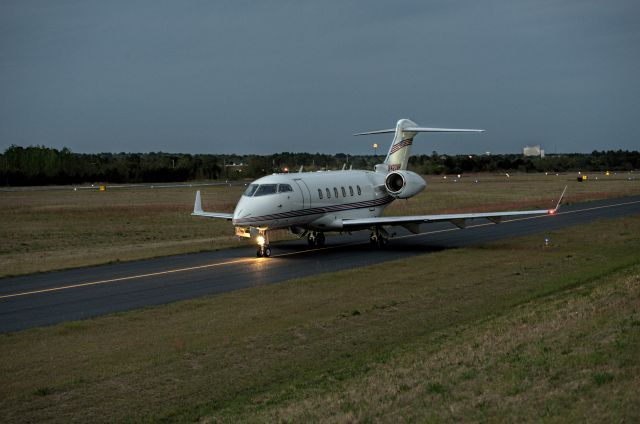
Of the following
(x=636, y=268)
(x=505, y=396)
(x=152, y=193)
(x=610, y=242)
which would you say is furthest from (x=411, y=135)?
(x=152, y=193)

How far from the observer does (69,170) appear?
130 metres

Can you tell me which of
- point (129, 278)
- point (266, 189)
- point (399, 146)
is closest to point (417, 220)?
point (266, 189)

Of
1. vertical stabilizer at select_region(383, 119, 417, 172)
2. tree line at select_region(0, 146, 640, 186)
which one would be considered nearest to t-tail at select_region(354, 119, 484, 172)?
vertical stabilizer at select_region(383, 119, 417, 172)

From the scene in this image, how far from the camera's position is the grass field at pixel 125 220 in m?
33.7

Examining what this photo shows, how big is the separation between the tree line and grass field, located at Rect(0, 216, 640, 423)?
6262 cm

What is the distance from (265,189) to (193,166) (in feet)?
318

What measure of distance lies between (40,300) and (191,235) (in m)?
20.0

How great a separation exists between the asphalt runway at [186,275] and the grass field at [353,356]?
152 centimetres

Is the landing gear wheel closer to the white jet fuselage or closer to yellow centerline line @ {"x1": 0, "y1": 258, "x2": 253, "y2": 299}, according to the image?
the white jet fuselage

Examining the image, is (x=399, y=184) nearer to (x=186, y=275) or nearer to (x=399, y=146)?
(x=399, y=146)

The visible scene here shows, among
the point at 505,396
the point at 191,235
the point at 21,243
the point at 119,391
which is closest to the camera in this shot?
the point at 505,396

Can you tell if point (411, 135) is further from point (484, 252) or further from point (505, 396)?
point (505, 396)

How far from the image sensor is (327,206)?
3278 cm

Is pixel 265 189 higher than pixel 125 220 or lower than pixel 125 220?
higher
